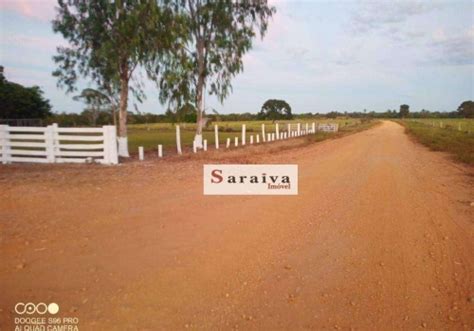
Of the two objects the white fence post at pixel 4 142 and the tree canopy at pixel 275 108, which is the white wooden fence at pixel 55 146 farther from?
the tree canopy at pixel 275 108

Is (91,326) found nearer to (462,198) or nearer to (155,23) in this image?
(462,198)

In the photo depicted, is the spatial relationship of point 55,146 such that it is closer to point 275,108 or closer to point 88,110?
point 88,110

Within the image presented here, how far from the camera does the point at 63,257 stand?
3.42m

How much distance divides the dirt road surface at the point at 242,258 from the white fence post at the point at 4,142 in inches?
231

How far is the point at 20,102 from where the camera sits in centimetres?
3712

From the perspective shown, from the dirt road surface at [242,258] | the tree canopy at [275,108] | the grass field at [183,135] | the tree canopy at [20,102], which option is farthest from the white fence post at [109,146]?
the tree canopy at [275,108]

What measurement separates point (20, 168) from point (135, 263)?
8.66 meters

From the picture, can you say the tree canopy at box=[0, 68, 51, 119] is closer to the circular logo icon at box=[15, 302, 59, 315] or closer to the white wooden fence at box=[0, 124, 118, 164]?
the white wooden fence at box=[0, 124, 118, 164]

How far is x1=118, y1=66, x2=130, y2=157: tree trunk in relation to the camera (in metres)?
14.5

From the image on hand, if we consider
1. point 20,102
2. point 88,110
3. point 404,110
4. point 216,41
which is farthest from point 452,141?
point 404,110

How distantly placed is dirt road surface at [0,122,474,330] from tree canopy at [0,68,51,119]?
37.3 meters

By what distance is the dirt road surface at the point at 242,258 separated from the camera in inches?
100

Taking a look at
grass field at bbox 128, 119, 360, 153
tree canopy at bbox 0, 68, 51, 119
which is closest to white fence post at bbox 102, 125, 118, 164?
grass field at bbox 128, 119, 360, 153

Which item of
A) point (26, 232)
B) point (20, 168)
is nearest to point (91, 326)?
point (26, 232)
